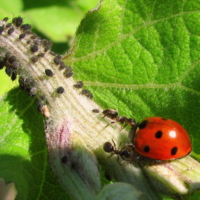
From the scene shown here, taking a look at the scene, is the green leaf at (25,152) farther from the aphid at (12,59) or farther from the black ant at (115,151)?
the black ant at (115,151)

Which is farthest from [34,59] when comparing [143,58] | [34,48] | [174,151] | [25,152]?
[174,151]

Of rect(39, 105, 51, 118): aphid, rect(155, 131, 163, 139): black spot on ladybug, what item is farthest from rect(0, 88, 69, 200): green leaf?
rect(155, 131, 163, 139): black spot on ladybug

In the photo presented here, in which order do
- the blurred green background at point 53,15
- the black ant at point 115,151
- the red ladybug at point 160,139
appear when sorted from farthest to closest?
1. the blurred green background at point 53,15
2. the red ladybug at point 160,139
3. the black ant at point 115,151

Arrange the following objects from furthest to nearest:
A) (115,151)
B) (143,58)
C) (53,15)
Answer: (53,15)
(143,58)
(115,151)

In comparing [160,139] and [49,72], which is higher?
[49,72]

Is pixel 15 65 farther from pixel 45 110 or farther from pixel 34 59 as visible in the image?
pixel 45 110

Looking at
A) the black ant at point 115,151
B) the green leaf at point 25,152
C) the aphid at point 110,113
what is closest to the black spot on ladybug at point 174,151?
the black ant at point 115,151
